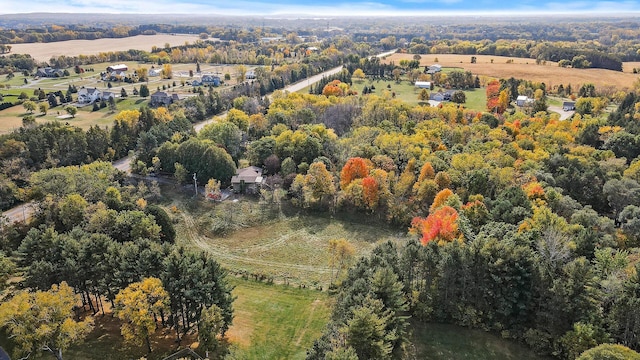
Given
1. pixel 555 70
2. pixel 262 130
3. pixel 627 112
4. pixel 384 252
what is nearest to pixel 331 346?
pixel 384 252

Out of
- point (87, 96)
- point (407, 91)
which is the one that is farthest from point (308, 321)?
point (407, 91)

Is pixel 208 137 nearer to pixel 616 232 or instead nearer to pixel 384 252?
pixel 384 252

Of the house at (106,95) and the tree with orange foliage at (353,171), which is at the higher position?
the house at (106,95)

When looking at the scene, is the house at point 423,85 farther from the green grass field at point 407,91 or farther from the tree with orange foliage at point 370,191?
the tree with orange foliage at point 370,191

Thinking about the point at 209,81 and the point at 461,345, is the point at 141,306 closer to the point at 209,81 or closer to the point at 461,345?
the point at 461,345

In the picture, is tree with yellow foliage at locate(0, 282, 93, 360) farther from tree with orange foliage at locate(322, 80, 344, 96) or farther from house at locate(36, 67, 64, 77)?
house at locate(36, 67, 64, 77)

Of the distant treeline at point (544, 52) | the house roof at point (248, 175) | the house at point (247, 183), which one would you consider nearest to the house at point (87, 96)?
the house roof at point (248, 175)
